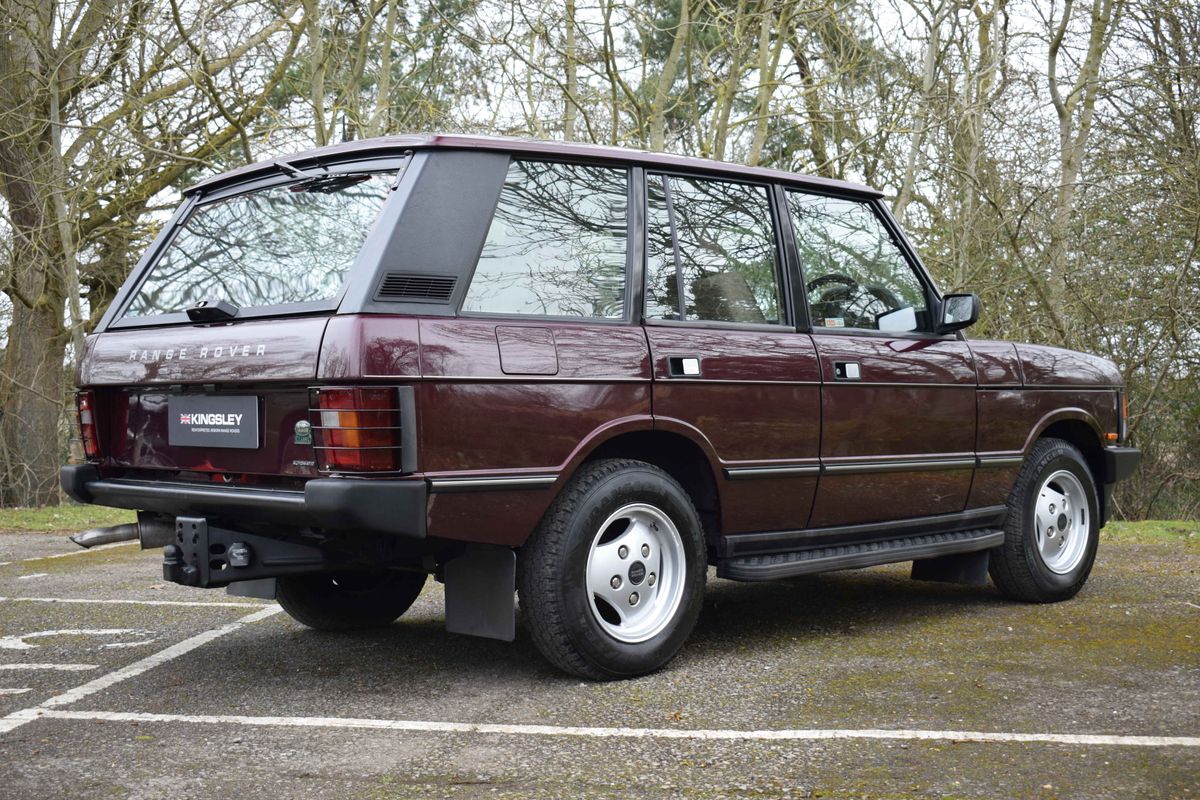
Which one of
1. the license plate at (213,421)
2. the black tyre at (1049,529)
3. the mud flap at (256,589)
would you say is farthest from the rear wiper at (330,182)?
the black tyre at (1049,529)

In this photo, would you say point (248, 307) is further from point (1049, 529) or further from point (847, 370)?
point (1049, 529)

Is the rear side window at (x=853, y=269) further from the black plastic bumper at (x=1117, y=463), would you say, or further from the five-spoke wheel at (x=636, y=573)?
the black plastic bumper at (x=1117, y=463)

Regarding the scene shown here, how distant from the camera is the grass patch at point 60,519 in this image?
12.5 m

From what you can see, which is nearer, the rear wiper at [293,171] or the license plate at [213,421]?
the license plate at [213,421]

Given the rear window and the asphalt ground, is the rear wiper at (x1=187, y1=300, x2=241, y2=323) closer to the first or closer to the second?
the rear window

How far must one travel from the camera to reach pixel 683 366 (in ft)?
15.9

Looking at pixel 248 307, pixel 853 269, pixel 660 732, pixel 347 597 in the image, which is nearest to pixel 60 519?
pixel 347 597

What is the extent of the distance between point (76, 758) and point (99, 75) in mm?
12697

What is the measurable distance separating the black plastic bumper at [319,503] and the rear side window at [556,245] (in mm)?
732

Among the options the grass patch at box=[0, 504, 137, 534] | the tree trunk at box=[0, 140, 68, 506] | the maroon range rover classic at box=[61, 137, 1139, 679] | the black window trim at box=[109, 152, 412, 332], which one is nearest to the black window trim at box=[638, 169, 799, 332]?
the maroon range rover classic at box=[61, 137, 1139, 679]

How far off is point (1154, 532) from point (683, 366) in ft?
25.4

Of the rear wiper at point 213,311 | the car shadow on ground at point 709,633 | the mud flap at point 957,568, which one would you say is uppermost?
the rear wiper at point 213,311

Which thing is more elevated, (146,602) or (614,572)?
(614,572)

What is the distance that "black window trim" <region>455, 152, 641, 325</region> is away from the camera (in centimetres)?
434
